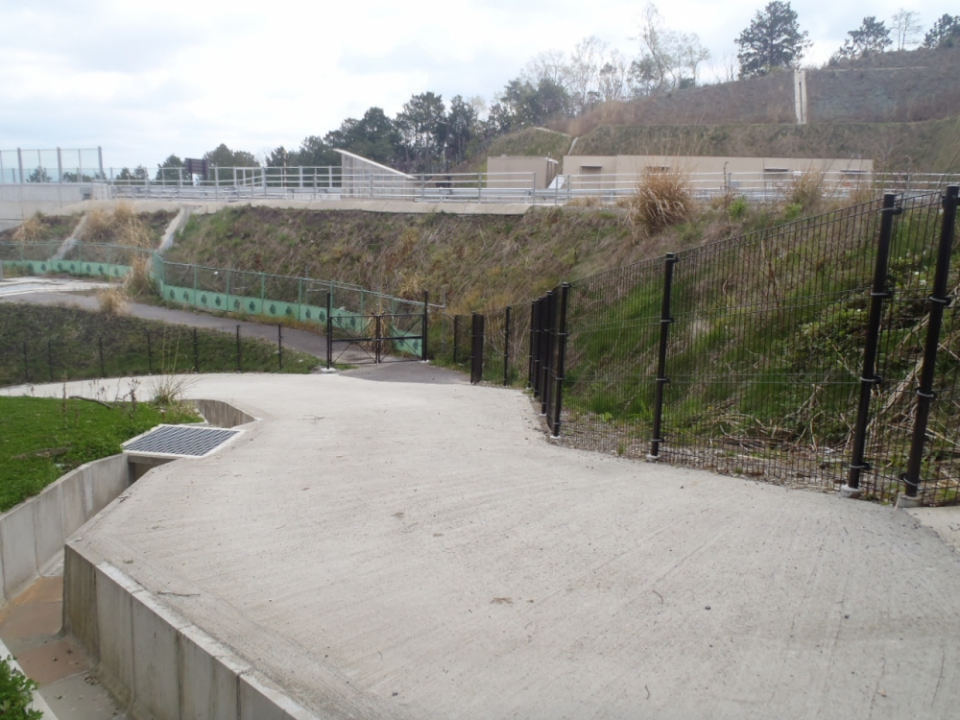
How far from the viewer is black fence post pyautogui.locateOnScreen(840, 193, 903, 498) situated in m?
5.53

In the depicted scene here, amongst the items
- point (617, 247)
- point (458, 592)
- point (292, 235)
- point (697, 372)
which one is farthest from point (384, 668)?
point (292, 235)

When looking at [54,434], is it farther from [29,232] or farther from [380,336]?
[29,232]

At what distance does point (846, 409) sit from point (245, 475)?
17.4ft

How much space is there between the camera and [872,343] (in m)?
5.65

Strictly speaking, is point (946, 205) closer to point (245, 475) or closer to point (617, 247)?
point (245, 475)

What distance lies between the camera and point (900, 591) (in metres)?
4.24

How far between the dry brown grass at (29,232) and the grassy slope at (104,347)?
1572 centimetres

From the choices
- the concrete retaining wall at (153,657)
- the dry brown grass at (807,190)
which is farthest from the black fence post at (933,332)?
the dry brown grass at (807,190)

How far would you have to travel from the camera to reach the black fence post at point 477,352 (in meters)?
18.1

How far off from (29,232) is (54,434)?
38.7 m

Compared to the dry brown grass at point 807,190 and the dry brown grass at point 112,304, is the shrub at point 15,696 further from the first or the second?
the dry brown grass at point 112,304

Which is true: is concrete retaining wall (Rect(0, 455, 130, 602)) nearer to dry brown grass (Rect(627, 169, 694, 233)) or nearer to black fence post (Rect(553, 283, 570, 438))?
black fence post (Rect(553, 283, 570, 438))

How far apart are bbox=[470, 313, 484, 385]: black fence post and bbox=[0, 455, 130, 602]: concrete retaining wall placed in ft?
32.7

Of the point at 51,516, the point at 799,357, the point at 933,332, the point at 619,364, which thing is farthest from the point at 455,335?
the point at 933,332
